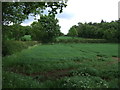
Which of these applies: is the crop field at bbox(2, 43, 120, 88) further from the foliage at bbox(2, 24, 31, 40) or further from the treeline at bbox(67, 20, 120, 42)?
the treeline at bbox(67, 20, 120, 42)

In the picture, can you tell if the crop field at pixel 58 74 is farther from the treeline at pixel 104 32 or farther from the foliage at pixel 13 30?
the treeline at pixel 104 32

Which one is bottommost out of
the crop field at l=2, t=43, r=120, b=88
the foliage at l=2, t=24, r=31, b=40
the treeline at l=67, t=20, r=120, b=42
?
the crop field at l=2, t=43, r=120, b=88

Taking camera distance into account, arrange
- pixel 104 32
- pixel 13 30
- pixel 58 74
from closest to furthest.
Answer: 1. pixel 58 74
2. pixel 13 30
3. pixel 104 32

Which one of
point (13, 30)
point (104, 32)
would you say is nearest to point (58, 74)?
point (13, 30)

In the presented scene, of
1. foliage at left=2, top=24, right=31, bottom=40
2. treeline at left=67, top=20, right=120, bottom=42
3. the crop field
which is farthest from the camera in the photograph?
treeline at left=67, top=20, right=120, bottom=42

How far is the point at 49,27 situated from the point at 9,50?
67838mm

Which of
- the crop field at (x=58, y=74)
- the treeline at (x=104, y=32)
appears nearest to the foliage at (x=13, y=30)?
the crop field at (x=58, y=74)

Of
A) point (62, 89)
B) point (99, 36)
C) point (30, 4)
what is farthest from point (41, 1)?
point (99, 36)

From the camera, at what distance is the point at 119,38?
75562mm

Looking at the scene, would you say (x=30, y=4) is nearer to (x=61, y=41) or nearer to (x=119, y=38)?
(x=61, y=41)

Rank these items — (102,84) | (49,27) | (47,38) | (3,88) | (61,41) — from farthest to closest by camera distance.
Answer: (49,27)
(47,38)
(61,41)
(102,84)
(3,88)

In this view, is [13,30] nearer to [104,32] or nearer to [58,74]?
[58,74]

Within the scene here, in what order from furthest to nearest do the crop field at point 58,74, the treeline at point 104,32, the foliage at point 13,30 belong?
the treeline at point 104,32
the foliage at point 13,30
the crop field at point 58,74

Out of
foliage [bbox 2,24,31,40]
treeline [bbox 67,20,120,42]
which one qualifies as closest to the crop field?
foliage [bbox 2,24,31,40]
